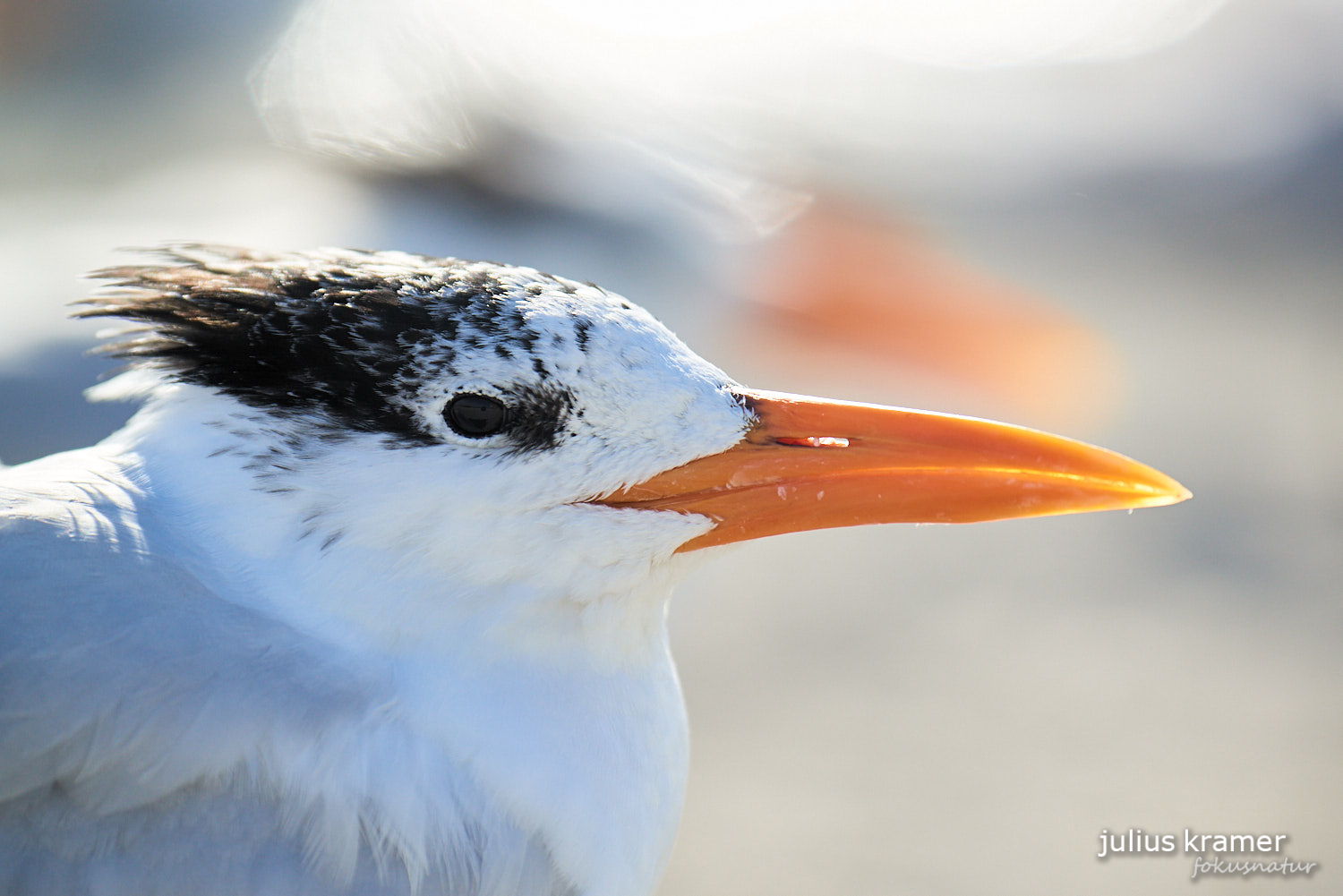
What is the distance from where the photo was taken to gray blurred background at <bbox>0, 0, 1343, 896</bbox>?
9.29 feet

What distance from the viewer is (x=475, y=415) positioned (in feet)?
4.40

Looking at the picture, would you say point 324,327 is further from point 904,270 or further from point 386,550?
point 904,270

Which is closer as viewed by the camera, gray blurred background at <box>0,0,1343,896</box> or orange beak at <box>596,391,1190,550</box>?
orange beak at <box>596,391,1190,550</box>

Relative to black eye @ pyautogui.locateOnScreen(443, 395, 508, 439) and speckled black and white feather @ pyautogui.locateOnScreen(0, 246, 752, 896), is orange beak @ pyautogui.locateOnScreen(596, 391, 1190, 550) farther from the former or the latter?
black eye @ pyautogui.locateOnScreen(443, 395, 508, 439)

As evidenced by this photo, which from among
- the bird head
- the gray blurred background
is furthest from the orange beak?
the gray blurred background

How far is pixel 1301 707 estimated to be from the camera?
9.63 feet

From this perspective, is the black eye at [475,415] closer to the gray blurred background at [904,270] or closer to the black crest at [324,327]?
the black crest at [324,327]

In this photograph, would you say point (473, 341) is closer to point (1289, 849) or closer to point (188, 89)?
point (1289, 849)

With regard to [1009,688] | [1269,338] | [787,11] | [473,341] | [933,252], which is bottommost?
[1009,688]

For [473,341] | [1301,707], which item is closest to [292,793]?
[473,341]

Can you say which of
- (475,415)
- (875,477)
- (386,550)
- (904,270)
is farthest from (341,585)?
(904,270)

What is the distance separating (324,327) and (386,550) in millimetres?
293

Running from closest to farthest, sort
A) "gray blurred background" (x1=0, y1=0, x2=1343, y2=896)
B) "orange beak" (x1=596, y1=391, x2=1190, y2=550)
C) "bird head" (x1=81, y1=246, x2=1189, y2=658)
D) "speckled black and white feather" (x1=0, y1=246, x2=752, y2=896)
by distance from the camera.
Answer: "speckled black and white feather" (x1=0, y1=246, x2=752, y2=896), "bird head" (x1=81, y1=246, x2=1189, y2=658), "orange beak" (x1=596, y1=391, x2=1190, y2=550), "gray blurred background" (x1=0, y1=0, x2=1343, y2=896)

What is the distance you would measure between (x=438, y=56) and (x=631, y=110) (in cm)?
88
